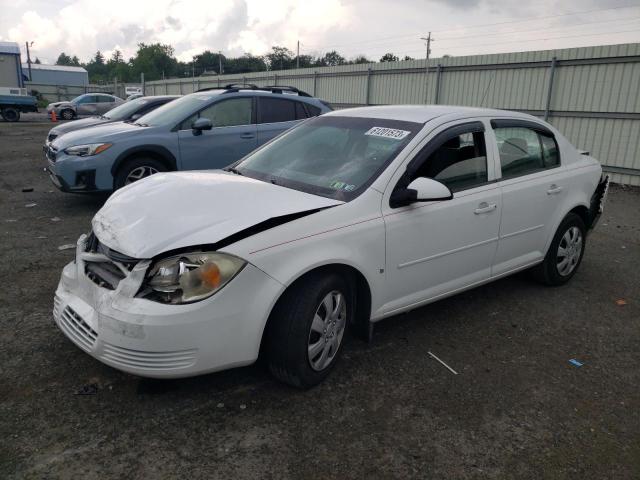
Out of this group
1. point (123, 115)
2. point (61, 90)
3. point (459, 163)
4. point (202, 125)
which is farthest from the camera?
point (61, 90)

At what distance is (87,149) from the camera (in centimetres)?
702

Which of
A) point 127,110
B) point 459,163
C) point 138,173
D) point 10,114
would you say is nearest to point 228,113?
point 138,173

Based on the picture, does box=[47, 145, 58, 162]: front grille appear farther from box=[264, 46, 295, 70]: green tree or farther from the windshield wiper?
box=[264, 46, 295, 70]: green tree

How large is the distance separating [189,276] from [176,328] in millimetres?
267

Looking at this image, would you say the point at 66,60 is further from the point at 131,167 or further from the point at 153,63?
the point at 131,167

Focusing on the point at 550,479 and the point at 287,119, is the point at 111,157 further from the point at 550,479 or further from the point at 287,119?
the point at 550,479

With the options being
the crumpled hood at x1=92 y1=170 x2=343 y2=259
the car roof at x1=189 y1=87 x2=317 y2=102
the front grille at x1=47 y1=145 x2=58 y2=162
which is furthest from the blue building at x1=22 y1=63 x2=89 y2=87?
the crumpled hood at x1=92 y1=170 x2=343 y2=259

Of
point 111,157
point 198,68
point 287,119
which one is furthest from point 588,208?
point 198,68

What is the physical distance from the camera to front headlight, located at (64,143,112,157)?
700cm

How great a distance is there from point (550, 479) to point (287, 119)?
6729mm

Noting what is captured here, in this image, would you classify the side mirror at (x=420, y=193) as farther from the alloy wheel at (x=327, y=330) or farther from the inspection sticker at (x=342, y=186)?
the alloy wheel at (x=327, y=330)

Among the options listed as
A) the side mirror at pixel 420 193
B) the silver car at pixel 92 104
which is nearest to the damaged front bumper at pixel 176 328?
the side mirror at pixel 420 193

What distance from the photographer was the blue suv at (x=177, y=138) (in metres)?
7.01

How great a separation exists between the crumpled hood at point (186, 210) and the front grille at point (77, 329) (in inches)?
17.6
